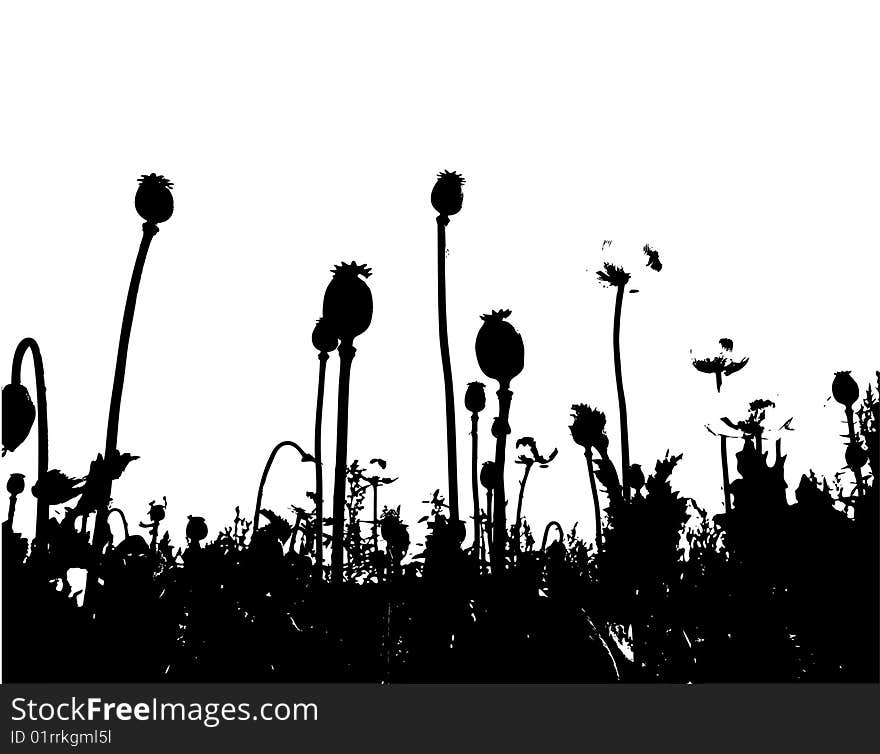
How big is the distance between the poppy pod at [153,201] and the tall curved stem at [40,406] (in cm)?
173

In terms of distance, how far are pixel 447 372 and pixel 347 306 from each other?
864mm

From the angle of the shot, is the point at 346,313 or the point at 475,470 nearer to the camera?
the point at 346,313

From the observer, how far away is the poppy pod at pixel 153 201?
5891 millimetres

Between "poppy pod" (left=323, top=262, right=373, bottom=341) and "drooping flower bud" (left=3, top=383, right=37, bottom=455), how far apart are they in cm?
133

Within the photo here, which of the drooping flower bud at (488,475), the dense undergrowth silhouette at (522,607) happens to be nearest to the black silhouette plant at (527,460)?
the drooping flower bud at (488,475)

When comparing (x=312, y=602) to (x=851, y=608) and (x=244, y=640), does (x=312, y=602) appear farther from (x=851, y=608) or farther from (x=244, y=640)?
(x=851, y=608)

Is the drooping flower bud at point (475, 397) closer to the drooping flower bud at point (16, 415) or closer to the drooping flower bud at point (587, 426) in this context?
the drooping flower bud at point (587, 426)

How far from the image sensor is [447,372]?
4586 mm

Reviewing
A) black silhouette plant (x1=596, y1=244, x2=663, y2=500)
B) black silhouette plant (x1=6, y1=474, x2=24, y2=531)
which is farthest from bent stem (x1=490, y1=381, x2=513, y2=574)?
black silhouette plant (x1=6, y1=474, x2=24, y2=531)

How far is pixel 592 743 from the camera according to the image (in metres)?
1.46

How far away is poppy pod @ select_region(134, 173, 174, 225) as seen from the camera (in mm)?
5891

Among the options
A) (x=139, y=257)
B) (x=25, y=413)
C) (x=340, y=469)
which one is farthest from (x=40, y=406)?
(x=139, y=257)

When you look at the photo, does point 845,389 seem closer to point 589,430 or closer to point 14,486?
point 589,430

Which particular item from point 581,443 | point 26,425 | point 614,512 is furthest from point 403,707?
point 581,443
